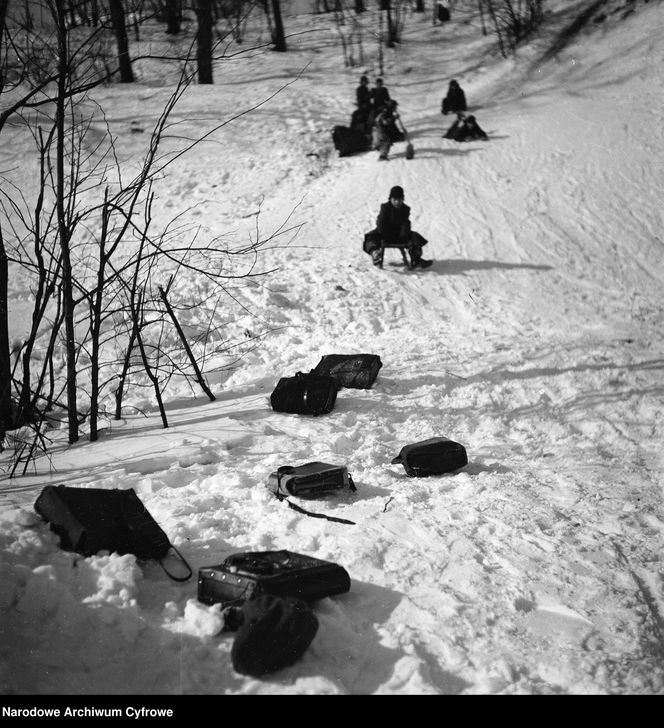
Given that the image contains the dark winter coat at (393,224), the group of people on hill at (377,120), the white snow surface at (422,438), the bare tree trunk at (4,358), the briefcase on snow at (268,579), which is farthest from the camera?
the group of people on hill at (377,120)

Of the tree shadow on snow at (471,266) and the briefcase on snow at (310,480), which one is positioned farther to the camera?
the tree shadow on snow at (471,266)

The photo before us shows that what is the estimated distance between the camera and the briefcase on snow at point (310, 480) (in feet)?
13.6

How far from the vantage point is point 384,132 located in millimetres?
13633

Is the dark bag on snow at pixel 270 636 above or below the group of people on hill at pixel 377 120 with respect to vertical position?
below

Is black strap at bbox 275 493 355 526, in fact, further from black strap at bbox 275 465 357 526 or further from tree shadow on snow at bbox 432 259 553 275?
tree shadow on snow at bbox 432 259 553 275

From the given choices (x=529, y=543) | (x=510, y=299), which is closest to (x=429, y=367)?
(x=510, y=299)

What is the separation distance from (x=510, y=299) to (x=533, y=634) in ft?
20.5

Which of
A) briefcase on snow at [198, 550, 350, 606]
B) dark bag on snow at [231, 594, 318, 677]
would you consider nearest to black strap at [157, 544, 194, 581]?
briefcase on snow at [198, 550, 350, 606]

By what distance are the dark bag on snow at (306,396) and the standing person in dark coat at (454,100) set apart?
1251 cm

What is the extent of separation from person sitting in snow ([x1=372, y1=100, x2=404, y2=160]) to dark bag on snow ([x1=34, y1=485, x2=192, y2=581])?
11.4 meters

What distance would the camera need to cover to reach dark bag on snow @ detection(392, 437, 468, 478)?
468 cm

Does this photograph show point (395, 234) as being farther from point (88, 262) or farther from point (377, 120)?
point (377, 120)

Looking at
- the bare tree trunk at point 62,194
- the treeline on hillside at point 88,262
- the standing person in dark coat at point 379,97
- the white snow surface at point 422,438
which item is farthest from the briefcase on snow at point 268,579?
the standing person in dark coat at point 379,97

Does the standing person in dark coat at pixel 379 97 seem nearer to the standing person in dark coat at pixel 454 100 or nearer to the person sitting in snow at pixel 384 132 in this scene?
the person sitting in snow at pixel 384 132
